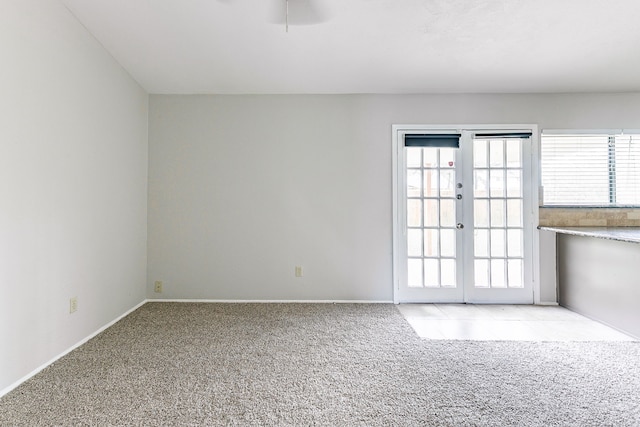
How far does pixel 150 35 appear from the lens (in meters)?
2.74

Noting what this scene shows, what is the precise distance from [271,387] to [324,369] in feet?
1.34

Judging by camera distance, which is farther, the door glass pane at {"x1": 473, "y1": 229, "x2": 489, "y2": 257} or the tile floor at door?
the door glass pane at {"x1": 473, "y1": 229, "x2": 489, "y2": 257}

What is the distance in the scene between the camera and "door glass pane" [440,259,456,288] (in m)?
3.94

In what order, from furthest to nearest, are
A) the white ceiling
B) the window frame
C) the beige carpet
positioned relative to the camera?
the window frame < the white ceiling < the beige carpet

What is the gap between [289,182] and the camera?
3957mm

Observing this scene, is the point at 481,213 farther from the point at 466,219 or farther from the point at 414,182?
the point at 414,182

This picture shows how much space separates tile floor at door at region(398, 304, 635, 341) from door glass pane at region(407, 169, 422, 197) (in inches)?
53.2

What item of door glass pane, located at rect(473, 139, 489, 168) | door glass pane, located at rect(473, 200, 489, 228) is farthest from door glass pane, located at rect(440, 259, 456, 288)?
door glass pane, located at rect(473, 139, 489, 168)

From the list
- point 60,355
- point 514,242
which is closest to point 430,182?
point 514,242

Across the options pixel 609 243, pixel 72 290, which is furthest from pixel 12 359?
pixel 609 243

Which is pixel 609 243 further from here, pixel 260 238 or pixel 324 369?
pixel 260 238

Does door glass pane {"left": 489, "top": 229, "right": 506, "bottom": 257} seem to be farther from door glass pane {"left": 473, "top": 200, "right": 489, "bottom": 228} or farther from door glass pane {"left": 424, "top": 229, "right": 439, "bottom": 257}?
door glass pane {"left": 424, "top": 229, "right": 439, "bottom": 257}

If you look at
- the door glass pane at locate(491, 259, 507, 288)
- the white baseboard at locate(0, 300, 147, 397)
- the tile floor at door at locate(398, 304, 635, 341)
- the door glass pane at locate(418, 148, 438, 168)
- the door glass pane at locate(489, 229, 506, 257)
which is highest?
the door glass pane at locate(418, 148, 438, 168)

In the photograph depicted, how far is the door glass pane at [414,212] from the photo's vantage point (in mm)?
3971
